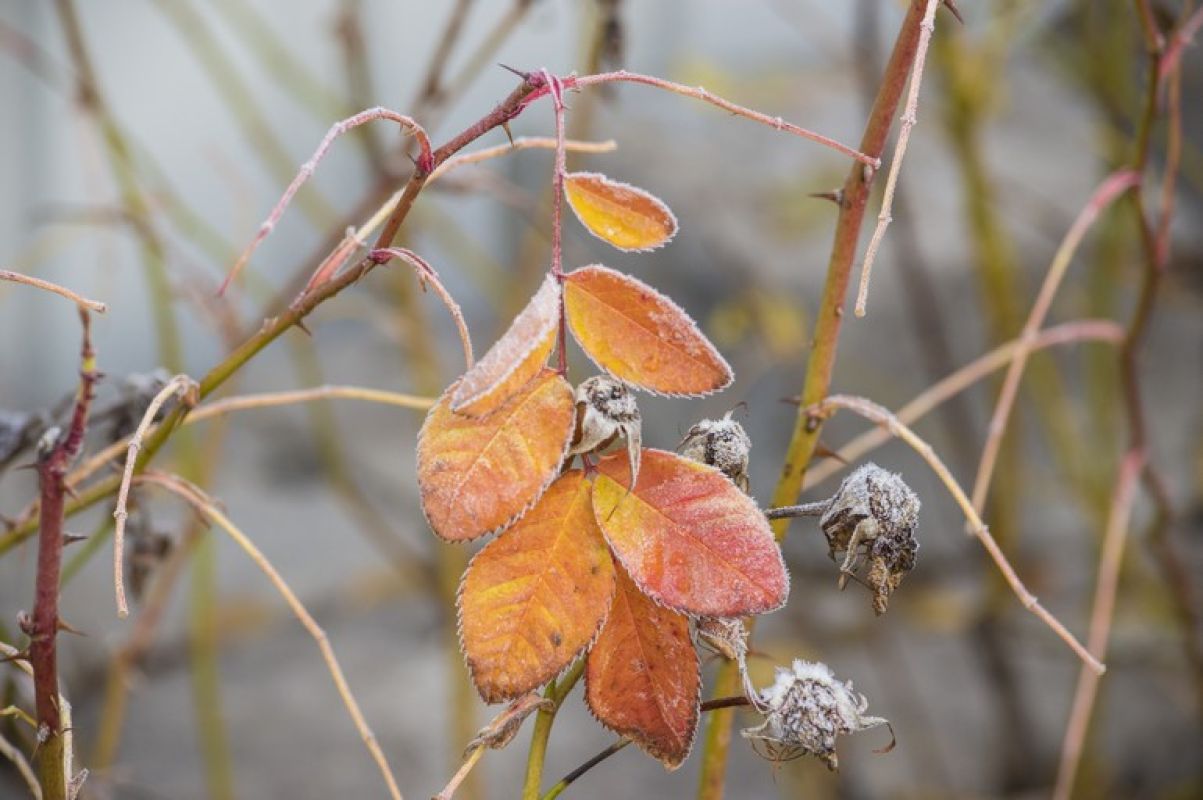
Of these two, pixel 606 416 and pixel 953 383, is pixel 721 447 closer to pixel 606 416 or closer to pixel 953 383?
pixel 606 416

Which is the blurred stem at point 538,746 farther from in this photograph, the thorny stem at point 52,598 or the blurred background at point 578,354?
the blurred background at point 578,354

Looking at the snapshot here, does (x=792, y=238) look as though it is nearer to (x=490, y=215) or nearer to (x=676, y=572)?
(x=490, y=215)

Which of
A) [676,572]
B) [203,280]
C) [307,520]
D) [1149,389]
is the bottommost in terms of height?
[307,520]

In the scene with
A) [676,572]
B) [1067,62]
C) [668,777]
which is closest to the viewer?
[676,572]

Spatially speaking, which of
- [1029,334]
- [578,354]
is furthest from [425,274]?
[578,354]

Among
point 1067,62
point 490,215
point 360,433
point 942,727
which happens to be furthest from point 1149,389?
point 360,433

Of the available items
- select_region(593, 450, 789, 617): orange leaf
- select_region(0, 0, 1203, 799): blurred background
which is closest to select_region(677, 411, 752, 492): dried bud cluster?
select_region(593, 450, 789, 617): orange leaf
